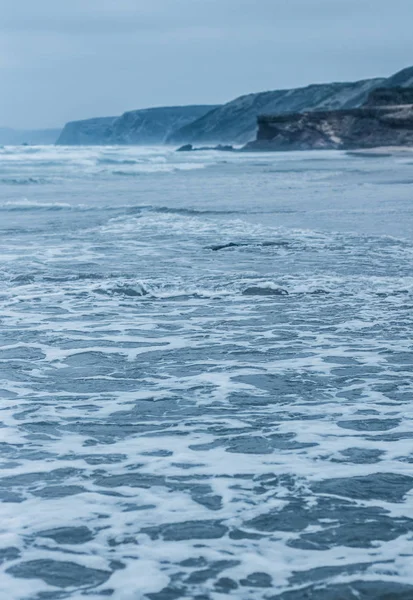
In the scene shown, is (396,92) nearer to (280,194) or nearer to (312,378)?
(280,194)

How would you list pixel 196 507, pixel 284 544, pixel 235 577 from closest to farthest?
1. pixel 235 577
2. pixel 284 544
3. pixel 196 507

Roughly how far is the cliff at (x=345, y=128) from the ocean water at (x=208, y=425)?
57.8 meters

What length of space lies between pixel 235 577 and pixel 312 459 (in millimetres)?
1212

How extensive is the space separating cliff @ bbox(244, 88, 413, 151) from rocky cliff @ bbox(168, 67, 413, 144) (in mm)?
36013

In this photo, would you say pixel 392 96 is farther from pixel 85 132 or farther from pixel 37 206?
pixel 85 132

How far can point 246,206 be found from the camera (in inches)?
762

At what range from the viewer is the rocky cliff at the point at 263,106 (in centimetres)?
11506

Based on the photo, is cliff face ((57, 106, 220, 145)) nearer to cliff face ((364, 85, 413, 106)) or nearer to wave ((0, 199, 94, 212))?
cliff face ((364, 85, 413, 106))

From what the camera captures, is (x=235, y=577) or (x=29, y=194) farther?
(x=29, y=194)

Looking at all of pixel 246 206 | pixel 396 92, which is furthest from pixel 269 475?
pixel 396 92

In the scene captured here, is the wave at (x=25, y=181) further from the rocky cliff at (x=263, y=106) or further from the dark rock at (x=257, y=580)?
the rocky cliff at (x=263, y=106)

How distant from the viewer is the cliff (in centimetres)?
6719

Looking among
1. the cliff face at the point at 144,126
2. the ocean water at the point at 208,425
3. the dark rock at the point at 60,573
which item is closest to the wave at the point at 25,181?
the ocean water at the point at 208,425

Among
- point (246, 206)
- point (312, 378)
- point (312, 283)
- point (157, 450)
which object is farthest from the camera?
point (246, 206)
